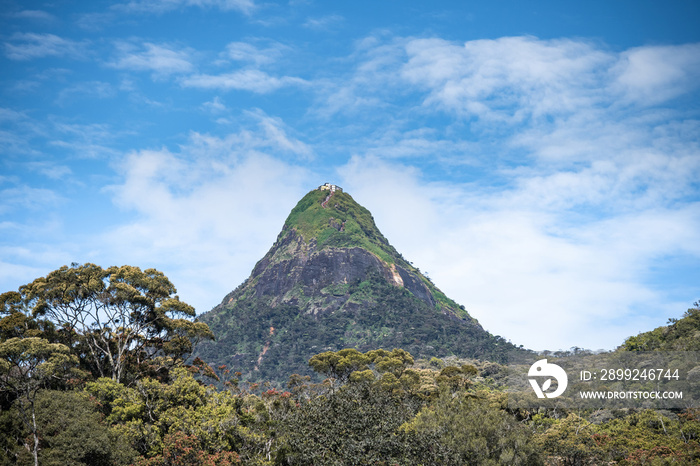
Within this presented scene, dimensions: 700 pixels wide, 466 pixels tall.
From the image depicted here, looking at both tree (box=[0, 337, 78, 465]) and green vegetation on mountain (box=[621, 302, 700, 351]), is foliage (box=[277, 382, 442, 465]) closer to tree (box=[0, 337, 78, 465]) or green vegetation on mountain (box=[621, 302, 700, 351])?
tree (box=[0, 337, 78, 465])

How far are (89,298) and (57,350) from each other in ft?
27.8

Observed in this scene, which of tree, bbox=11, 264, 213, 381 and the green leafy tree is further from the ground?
tree, bbox=11, 264, 213, 381

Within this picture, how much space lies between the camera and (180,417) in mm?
40312

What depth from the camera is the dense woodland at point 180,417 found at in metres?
37.7

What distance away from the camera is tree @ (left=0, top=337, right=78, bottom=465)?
38.7m

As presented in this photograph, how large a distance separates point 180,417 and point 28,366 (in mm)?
11462

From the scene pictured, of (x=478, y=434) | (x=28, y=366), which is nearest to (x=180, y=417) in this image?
(x=28, y=366)

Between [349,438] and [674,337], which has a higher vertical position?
[674,337]

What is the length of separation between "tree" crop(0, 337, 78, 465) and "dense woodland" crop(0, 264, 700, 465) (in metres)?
0.12
